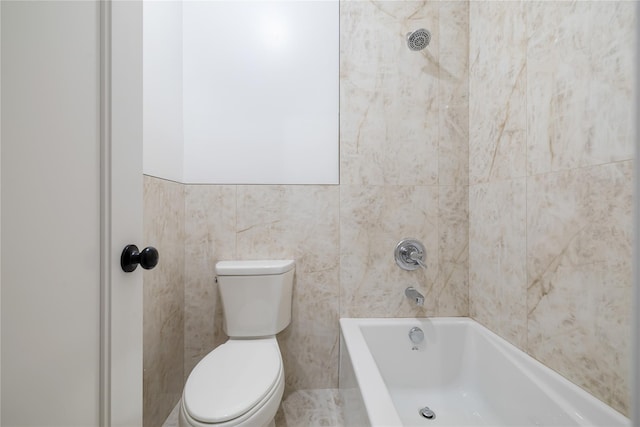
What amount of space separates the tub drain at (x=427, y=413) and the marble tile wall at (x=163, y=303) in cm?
113

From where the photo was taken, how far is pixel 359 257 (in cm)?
143

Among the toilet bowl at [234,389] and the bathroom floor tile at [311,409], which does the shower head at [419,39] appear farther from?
the bathroom floor tile at [311,409]

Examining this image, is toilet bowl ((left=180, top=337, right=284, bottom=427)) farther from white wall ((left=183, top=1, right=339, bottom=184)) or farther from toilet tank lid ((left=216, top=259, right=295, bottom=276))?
white wall ((left=183, top=1, right=339, bottom=184))

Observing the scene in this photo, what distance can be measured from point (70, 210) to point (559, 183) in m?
1.24

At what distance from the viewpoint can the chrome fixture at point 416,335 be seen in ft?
4.46

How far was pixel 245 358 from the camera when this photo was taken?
1.08 metres

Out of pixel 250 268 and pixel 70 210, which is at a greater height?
pixel 70 210

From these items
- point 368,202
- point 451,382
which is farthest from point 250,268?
point 451,382

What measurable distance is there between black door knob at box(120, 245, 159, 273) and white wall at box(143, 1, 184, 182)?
74 centimetres

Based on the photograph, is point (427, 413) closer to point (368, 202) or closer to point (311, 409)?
point (311, 409)

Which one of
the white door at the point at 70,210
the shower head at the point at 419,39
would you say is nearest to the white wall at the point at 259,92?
the shower head at the point at 419,39

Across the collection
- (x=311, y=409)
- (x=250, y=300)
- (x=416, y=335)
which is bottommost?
(x=311, y=409)

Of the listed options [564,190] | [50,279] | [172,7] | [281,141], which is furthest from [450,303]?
[172,7]

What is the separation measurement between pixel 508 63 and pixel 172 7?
1533 mm
